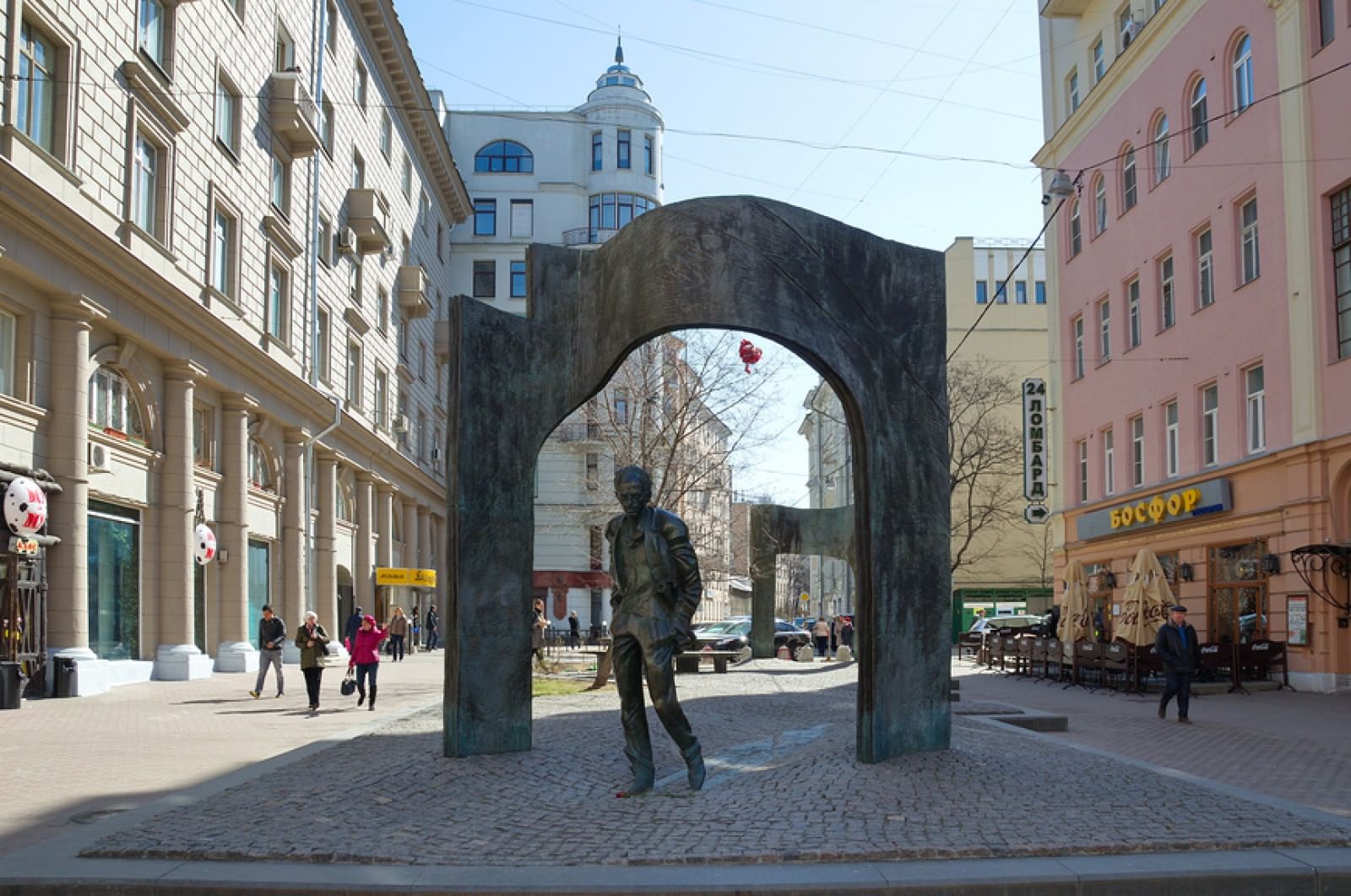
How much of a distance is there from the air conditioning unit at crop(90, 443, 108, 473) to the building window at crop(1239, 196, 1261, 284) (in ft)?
71.0

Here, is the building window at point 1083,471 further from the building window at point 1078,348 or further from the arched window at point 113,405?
the arched window at point 113,405

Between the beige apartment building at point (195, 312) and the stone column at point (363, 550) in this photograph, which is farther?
the stone column at point (363, 550)

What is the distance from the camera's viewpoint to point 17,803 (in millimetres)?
9250

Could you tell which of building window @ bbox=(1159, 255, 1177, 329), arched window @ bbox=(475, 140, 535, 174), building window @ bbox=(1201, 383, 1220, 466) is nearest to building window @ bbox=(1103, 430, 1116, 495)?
building window @ bbox=(1159, 255, 1177, 329)

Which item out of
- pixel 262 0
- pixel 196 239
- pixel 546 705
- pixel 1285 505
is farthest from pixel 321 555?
pixel 1285 505

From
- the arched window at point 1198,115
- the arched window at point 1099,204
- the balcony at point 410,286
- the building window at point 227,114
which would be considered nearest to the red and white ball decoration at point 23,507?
the building window at point 227,114

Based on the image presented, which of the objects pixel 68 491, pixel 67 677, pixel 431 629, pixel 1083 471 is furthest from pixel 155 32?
pixel 431 629

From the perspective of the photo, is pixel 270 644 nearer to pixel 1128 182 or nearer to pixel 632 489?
pixel 632 489

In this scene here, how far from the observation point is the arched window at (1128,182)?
3159 centimetres

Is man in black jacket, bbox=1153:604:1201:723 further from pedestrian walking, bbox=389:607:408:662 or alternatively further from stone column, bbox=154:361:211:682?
pedestrian walking, bbox=389:607:408:662

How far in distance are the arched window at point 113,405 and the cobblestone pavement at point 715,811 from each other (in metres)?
13.1

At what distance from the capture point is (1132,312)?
32250mm

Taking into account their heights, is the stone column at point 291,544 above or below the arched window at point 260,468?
below

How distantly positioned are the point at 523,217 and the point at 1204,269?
139 ft
